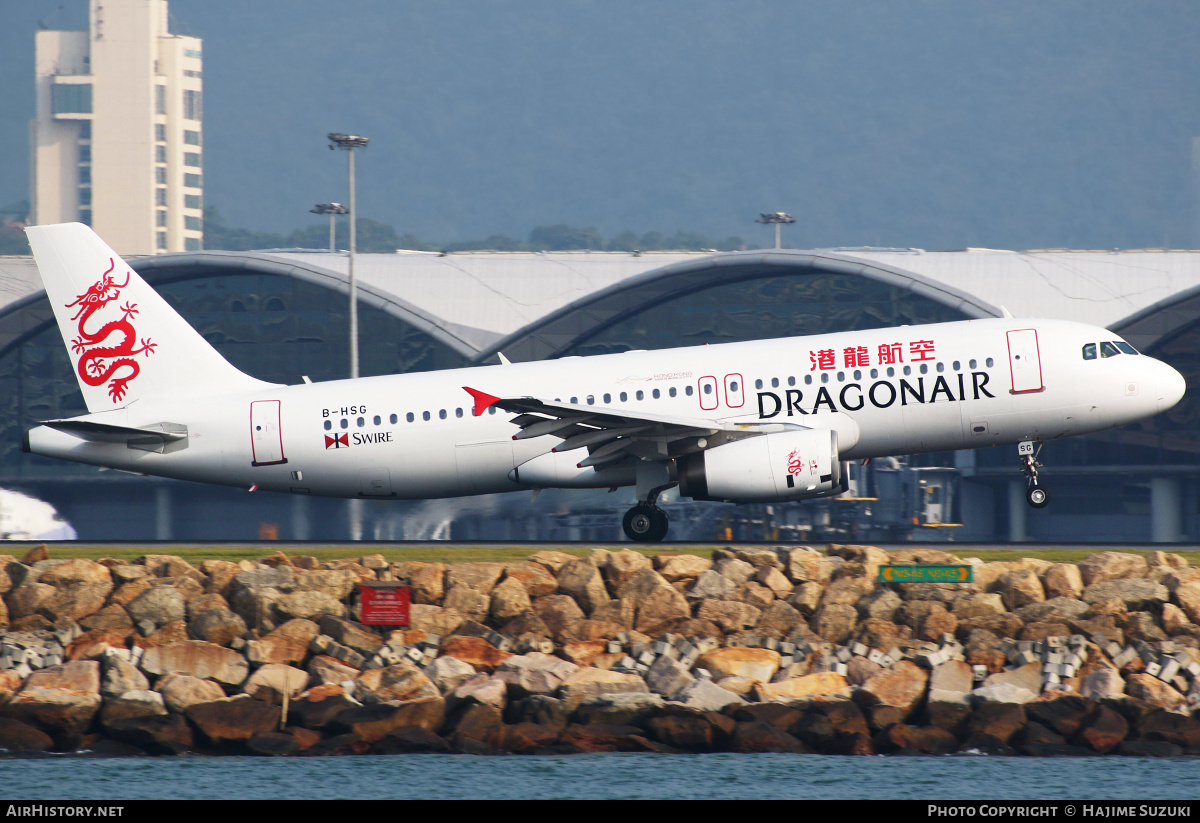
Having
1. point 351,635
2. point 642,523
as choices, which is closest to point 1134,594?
point 642,523

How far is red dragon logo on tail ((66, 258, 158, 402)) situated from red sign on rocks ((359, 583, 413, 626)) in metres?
9.62

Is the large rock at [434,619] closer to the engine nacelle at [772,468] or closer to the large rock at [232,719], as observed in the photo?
the large rock at [232,719]

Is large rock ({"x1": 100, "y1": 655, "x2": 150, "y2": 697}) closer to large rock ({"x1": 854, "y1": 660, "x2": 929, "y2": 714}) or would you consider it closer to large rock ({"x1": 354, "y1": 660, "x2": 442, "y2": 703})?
large rock ({"x1": 354, "y1": 660, "x2": 442, "y2": 703})

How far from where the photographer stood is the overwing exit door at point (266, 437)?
32.4 m

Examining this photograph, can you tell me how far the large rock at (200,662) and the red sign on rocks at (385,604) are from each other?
262cm

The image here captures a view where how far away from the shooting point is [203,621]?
27875mm

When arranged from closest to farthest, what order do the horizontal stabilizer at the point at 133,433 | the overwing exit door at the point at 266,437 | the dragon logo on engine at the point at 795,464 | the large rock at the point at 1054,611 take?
the large rock at the point at 1054,611
the dragon logo on engine at the point at 795,464
the horizontal stabilizer at the point at 133,433
the overwing exit door at the point at 266,437

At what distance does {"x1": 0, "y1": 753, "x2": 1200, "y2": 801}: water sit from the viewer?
75.9 ft

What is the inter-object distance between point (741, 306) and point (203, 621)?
110ft

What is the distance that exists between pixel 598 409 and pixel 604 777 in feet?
32.2

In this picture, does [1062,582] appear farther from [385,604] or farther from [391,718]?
[385,604]

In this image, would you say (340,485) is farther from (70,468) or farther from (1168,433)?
(1168,433)

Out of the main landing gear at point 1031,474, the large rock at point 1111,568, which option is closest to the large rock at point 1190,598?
the large rock at point 1111,568

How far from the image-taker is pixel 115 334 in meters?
33.5
